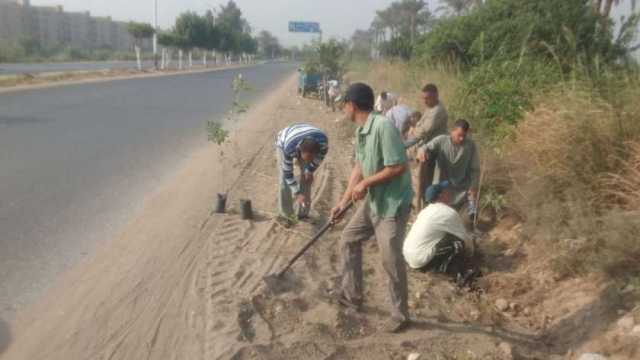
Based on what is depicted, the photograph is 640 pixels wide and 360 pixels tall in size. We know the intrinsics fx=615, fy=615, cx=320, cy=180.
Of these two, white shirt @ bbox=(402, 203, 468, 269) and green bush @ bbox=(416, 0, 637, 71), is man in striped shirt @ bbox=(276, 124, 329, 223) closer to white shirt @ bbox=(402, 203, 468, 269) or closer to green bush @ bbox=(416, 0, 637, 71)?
white shirt @ bbox=(402, 203, 468, 269)

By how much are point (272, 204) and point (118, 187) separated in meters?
2.21

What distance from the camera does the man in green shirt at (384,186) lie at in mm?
4004

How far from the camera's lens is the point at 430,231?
17.6 ft

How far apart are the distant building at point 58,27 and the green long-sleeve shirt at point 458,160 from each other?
7529 centimetres

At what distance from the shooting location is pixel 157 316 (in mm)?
4438

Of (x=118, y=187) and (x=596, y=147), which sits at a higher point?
(x=596, y=147)

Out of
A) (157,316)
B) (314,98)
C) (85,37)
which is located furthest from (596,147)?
(85,37)

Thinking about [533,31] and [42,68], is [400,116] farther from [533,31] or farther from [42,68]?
[42,68]

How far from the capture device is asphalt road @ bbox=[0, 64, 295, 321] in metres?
5.59

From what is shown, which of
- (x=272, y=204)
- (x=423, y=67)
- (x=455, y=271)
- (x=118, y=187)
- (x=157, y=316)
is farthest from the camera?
(x=423, y=67)

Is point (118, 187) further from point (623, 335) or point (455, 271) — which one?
point (623, 335)

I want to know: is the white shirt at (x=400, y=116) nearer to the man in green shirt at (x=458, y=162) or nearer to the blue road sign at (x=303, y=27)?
the man in green shirt at (x=458, y=162)

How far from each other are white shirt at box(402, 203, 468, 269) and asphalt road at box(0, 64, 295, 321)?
9.99 ft

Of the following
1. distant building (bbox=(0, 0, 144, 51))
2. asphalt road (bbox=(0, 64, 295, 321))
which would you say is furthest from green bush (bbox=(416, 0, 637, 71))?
distant building (bbox=(0, 0, 144, 51))
